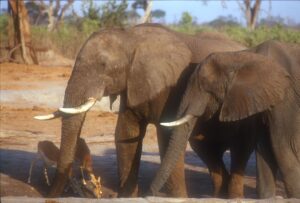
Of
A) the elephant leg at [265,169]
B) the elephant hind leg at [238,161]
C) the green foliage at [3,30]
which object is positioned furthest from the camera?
the green foliage at [3,30]

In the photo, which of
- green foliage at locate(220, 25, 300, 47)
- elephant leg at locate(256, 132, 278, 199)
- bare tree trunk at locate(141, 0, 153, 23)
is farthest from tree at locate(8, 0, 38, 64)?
elephant leg at locate(256, 132, 278, 199)

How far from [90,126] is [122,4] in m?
16.0

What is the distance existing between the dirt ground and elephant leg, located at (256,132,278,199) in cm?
89

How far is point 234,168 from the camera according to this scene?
25.1ft

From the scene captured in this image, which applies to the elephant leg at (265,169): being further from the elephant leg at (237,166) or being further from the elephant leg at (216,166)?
the elephant leg at (216,166)

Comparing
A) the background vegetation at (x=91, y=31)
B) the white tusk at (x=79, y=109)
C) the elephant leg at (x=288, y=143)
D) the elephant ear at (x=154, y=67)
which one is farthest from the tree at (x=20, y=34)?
the elephant leg at (x=288, y=143)

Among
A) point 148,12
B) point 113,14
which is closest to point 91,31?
point 113,14

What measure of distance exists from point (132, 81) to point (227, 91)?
1015 mm

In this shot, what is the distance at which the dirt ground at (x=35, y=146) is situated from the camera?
837cm

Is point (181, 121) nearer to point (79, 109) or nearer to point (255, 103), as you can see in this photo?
point (255, 103)

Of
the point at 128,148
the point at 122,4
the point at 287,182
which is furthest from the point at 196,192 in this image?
the point at 122,4

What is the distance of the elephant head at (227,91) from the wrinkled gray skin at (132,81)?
1.42 ft

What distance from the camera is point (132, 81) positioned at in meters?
7.25

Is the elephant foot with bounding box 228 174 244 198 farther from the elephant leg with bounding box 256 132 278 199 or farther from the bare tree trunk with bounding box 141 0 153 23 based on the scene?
the bare tree trunk with bounding box 141 0 153 23
